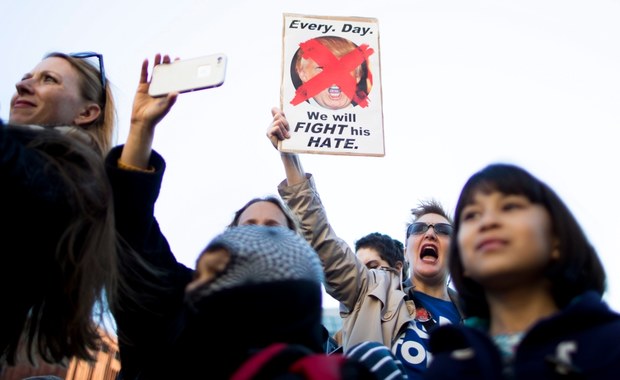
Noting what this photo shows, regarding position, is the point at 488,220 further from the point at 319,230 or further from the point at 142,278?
the point at 319,230

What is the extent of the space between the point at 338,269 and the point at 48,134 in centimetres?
175

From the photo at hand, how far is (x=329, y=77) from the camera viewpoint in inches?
138

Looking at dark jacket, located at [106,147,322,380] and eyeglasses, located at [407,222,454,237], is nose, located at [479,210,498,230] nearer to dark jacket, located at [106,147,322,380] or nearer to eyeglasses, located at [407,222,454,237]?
dark jacket, located at [106,147,322,380]

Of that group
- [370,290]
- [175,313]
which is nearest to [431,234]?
[370,290]

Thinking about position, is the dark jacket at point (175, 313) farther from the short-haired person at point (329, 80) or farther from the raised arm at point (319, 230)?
the short-haired person at point (329, 80)

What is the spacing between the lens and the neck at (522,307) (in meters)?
1.62

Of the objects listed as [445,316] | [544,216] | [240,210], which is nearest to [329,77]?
[240,210]

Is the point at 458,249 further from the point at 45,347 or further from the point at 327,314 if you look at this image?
the point at 327,314

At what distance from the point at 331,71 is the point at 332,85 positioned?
10 cm

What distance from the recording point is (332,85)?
3.48 m

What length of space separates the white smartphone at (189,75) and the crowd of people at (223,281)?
0.19 ft

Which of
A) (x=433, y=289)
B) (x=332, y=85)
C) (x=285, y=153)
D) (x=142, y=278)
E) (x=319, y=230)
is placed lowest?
(x=433, y=289)

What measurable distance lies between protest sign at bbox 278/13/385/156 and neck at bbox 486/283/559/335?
5.62 feet

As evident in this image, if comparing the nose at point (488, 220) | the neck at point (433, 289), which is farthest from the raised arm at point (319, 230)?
the nose at point (488, 220)
